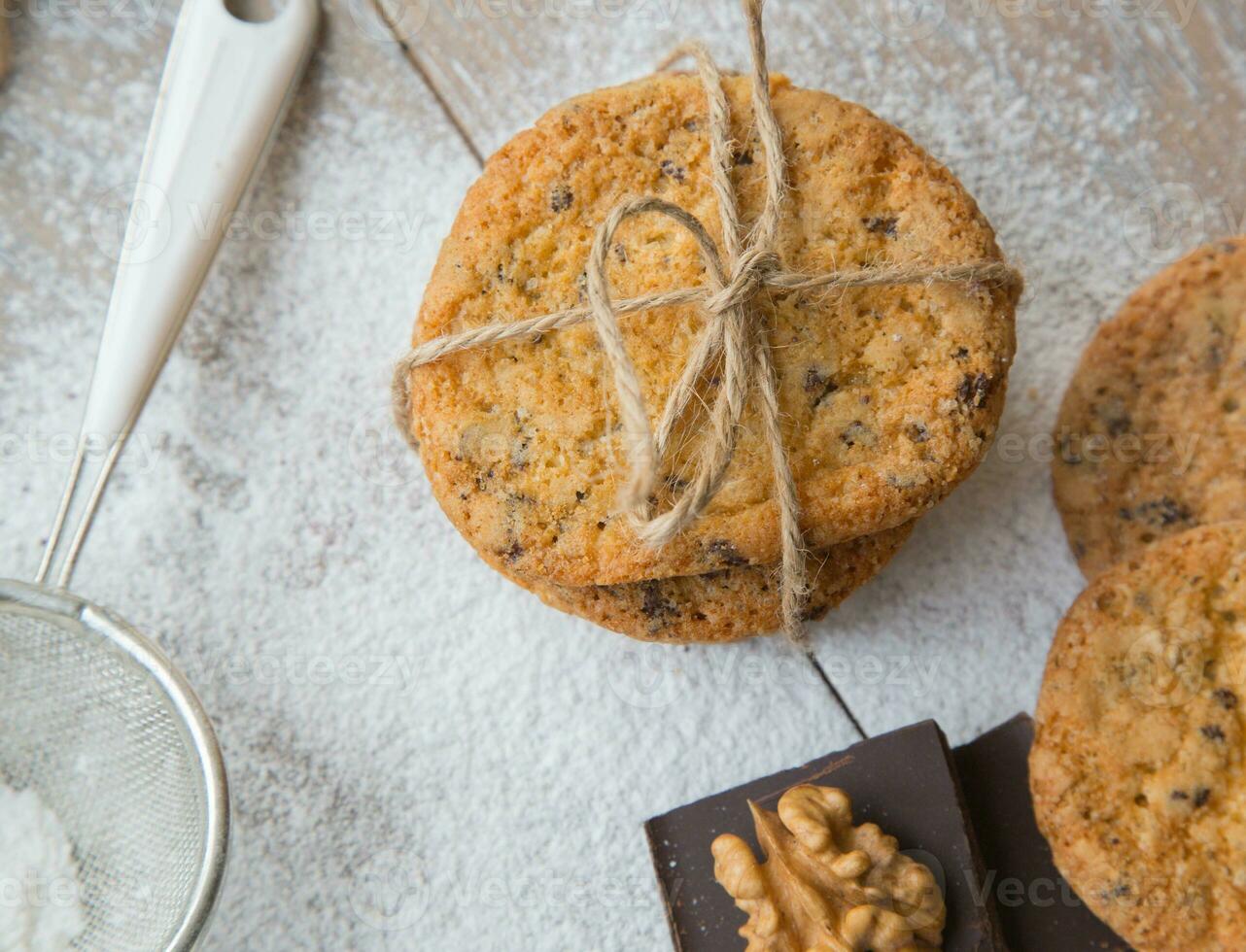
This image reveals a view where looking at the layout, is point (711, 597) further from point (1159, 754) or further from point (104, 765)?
point (104, 765)

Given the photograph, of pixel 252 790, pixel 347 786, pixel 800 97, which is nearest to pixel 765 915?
pixel 347 786

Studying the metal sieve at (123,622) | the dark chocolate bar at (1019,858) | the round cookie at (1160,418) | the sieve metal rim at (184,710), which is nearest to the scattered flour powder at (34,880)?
the metal sieve at (123,622)

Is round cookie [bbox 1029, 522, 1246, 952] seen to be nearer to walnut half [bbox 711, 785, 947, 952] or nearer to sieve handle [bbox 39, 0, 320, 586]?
walnut half [bbox 711, 785, 947, 952]

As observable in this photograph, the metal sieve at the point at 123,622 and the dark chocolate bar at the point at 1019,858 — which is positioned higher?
the metal sieve at the point at 123,622

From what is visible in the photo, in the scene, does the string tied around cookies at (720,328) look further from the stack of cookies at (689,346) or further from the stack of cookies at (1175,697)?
the stack of cookies at (1175,697)

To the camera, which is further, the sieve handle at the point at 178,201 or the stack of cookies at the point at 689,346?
the sieve handle at the point at 178,201

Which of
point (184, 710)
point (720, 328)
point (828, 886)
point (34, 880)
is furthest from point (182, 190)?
point (828, 886)
